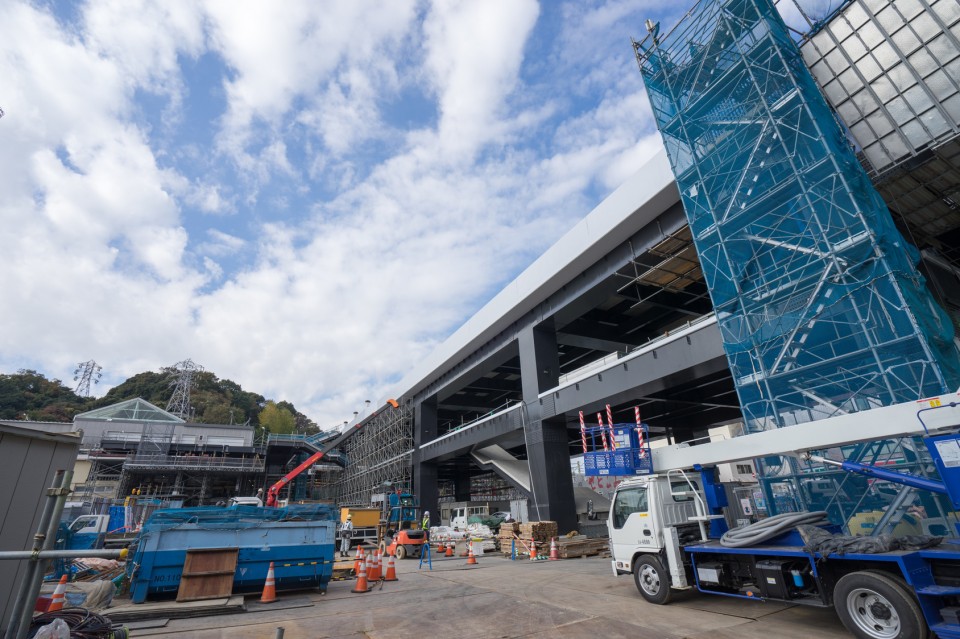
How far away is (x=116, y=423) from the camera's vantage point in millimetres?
56969

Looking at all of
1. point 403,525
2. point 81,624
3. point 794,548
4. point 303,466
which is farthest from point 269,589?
point 303,466

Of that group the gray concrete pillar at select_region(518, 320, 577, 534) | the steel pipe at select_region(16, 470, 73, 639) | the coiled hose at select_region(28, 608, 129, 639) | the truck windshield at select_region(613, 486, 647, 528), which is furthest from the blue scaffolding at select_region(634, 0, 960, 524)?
the steel pipe at select_region(16, 470, 73, 639)

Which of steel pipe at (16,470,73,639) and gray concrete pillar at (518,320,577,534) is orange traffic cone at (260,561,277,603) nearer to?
steel pipe at (16,470,73,639)

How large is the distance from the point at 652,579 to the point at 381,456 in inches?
1358

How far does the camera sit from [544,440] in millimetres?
20953

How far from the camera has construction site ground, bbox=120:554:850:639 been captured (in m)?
6.99

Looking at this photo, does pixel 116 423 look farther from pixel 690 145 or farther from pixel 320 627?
pixel 690 145

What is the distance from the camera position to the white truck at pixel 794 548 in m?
5.41

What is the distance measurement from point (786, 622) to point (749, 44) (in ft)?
51.1

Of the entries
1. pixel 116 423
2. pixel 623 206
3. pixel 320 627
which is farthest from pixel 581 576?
pixel 116 423

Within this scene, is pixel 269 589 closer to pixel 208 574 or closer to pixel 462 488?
pixel 208 574

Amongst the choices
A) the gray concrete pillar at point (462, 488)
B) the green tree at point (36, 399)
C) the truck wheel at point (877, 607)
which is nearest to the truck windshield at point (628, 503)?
the truck wheel at point (877, 607)

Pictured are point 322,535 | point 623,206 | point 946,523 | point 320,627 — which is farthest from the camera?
point 623,206

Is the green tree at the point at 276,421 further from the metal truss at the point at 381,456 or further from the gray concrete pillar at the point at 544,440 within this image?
the gray concrete pillar at the point at 544,440
